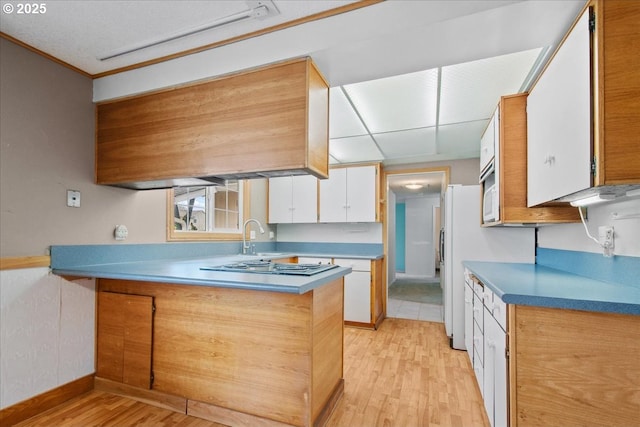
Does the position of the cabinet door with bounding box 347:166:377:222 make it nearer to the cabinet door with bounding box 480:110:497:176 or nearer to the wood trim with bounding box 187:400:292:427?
the cabinet door with bounding box 480:110:497:176

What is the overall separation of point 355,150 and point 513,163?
78.6 inches

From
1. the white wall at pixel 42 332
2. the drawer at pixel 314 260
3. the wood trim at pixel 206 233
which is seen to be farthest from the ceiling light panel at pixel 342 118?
the white wall at pixel 42 332

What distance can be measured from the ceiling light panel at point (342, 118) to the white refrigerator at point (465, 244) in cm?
123

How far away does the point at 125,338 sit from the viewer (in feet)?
6.98

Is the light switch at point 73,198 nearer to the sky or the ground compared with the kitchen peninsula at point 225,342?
nearer to the sky

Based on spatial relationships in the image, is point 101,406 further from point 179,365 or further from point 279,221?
point 279,221

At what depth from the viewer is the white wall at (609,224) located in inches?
56.7

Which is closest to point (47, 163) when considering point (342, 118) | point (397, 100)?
point (342, 118)

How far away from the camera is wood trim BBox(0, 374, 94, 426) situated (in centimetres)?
179

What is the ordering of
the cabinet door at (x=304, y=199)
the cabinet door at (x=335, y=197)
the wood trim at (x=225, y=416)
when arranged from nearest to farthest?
the wood trim at (x=225, y=416)
the cabinet door at (x=335, y=197)
the cabinet door at (x=304, y=199)

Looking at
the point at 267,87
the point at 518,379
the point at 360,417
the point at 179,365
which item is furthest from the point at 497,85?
the point at 179,365

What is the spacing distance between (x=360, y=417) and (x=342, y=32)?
227cm

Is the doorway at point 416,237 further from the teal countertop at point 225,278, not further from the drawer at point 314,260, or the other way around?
the teal countertop at point 225,278

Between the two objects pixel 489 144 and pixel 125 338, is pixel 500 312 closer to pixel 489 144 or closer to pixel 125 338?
pixel 489 144
